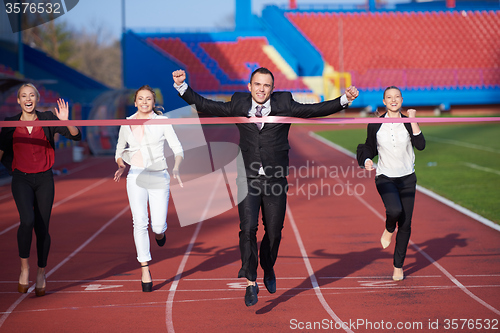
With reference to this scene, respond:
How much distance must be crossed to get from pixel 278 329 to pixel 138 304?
1.54 metres

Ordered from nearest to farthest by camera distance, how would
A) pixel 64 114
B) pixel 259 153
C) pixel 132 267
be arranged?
pixel 259 153 < pixel 64 114 < pixel 132 267

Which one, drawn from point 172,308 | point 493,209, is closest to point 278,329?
point 172,308

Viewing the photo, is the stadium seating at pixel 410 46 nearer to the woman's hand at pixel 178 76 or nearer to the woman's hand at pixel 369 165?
the woman's hand at pixel 369 165

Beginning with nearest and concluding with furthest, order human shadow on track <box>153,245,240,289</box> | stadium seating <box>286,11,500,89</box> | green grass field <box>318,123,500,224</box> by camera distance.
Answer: human shadow on track <box>153,245,240,289</box> → green grass field <box>318,123,500,224</box> → stadium seating <box>286,11,500,89</box>

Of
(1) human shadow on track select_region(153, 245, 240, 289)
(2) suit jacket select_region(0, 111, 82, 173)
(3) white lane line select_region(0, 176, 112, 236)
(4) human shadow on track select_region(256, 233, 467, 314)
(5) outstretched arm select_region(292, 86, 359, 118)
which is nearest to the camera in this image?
(5) outstretched arm select_region(292, 86, 359, 118)

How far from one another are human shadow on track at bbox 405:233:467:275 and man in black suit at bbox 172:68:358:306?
7.94 feet

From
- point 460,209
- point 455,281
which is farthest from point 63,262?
point 460,209

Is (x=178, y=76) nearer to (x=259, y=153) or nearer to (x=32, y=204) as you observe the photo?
(x=259, y=153)

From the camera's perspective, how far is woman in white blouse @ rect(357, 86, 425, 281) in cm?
624

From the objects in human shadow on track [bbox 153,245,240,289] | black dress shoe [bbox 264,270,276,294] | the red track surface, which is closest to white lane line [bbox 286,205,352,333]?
the red track surface

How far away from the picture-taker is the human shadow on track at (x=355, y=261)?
20.2 feet

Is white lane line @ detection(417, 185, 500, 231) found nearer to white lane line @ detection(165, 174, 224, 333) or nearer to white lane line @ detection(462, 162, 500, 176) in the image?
white lane line @ detection(462, 162, 500, 176)

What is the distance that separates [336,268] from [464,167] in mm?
12320

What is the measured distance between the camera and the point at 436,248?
8.27 metres
